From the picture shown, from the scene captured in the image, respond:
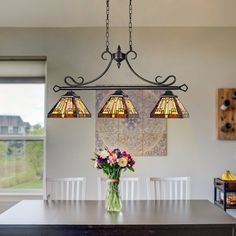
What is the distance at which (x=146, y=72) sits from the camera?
4.18 metres

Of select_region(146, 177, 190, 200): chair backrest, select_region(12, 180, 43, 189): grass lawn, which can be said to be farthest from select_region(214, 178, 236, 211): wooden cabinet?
select_region(12, 180, 43, 189): grass lawn

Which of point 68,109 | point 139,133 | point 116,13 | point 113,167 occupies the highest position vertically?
point 116,13

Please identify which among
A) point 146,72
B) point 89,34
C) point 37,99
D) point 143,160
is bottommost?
point 143,160

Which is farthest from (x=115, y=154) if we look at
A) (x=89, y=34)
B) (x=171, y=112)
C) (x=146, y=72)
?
(x=89, y=34)

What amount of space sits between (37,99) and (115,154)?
210 cm

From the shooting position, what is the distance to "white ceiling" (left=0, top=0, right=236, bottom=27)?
3.82m

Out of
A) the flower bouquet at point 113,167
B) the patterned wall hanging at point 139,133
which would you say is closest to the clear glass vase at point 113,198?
the flower bouquet at point 113,167

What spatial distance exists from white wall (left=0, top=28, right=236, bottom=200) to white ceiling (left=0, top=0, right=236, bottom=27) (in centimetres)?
11

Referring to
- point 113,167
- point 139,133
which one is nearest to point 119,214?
point 113,167

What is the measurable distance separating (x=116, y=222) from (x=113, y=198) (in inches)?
14.2

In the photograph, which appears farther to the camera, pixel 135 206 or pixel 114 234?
pixel 135 206

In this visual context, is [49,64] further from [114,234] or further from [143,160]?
[114,234]

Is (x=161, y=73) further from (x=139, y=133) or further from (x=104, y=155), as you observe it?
(x=104, y=155)

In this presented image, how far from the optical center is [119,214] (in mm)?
2605
